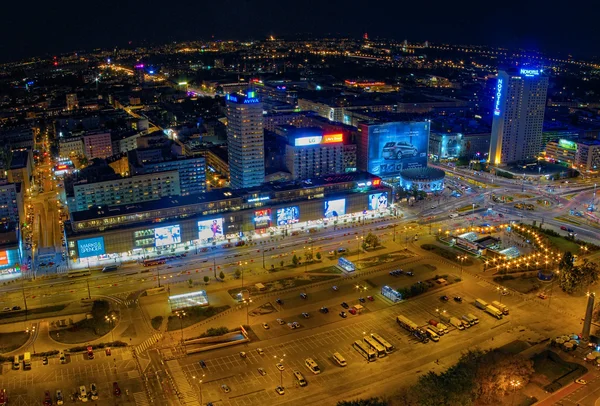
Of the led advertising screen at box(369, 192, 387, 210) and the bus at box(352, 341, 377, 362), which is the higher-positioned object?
the led advertising screen at box(369, 192, 387, 210)

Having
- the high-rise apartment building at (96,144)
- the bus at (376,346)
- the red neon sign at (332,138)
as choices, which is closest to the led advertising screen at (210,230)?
the red neon sign at (332,138)

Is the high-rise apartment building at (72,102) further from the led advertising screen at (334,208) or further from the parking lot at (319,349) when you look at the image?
the parking lot at (319,349)

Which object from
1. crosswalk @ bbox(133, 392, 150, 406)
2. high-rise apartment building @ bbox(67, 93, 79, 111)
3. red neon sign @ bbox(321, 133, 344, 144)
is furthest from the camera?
high-rise apartment building @ bbox(67, 93, 79, 111)

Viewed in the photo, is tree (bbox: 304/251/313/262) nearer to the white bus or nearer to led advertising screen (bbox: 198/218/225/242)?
led advertising screen (bbox: 198/218/225/242)

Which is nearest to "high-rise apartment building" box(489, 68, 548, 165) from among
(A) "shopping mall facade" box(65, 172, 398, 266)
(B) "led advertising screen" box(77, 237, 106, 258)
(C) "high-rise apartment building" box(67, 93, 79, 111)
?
(A) "shopping mall facade" box(65, 172, 398, 266)

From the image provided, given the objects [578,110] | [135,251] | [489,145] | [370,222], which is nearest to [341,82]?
[578,110]

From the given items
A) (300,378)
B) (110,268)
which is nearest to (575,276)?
(300,378)
